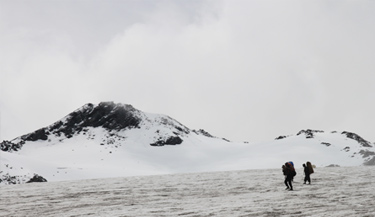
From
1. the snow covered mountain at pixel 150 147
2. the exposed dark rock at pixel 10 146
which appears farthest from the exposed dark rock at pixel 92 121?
the exposed dark rock at pixel 10 146

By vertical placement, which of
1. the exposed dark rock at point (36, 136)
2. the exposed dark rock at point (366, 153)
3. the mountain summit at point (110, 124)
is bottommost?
the exposed dark rock at point (366, 153)

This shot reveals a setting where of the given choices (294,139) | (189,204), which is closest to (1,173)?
(189,204)

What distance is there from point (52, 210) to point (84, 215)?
282 cm

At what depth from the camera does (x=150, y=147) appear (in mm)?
128875

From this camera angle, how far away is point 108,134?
137375 millimetres

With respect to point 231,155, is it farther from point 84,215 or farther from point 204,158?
point 84,215

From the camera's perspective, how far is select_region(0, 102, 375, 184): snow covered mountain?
10494 cm

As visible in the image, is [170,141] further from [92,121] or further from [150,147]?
[92,121]

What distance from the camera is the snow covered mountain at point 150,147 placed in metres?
105

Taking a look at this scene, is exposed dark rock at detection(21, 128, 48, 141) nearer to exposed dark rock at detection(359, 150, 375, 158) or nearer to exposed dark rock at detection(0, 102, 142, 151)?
exposed dark rock at detection(0, 102, 142, 151)

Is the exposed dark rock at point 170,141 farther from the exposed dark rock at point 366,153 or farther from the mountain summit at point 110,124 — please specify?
the exposed dark rock at point 366,153

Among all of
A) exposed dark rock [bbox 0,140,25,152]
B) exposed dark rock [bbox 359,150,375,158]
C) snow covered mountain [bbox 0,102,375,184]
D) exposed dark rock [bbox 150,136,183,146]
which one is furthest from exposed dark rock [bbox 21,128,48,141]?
exposed dark rock [bbox 359,150,375,158]

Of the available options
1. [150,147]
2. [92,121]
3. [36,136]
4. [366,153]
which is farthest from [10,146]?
[366,153]

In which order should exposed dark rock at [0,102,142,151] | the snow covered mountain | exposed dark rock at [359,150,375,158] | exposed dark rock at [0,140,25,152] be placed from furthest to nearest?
exposed dark rock at [0,102,142,151]
exposed dark rock at [0,140,25,152]
exposed dark rock at [359,150,375,158]
the snow covered mountain
